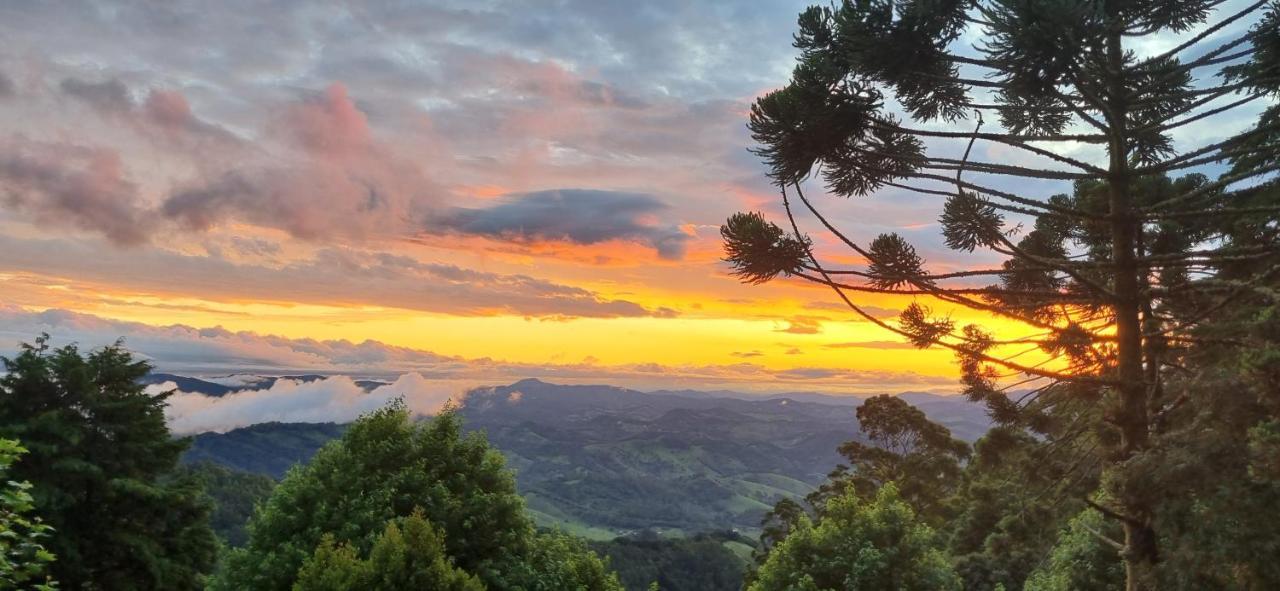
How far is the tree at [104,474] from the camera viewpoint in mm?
21562

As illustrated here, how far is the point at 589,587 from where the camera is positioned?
50.5 feet

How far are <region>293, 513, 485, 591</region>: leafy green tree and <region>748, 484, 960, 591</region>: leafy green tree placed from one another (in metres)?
7.41

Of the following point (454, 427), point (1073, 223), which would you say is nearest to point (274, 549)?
point (454, 427)

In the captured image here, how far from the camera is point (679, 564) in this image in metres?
149

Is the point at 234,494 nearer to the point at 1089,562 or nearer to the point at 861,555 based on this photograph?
the point at 861,555

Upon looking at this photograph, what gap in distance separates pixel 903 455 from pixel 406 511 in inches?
1703

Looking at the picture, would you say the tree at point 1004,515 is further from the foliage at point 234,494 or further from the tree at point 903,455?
the foliage at point 234,494

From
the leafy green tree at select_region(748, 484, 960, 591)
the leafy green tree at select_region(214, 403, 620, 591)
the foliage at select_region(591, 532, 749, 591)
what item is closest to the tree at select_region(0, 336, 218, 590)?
the leafy green tree at select_region(214, 403, 620, 591)

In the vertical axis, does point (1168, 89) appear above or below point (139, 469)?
above

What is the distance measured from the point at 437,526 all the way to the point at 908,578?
32.9ft

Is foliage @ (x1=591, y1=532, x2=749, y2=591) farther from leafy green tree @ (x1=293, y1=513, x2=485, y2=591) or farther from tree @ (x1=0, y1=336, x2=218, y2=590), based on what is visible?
leafy green tree @ (x1=293, y1=513, x2=485, y2=591)

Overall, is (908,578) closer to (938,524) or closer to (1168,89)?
(1168,89)

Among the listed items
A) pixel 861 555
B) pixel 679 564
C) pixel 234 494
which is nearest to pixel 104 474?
pixel 861 555

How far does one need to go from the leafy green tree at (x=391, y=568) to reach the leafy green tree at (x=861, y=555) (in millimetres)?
7405
